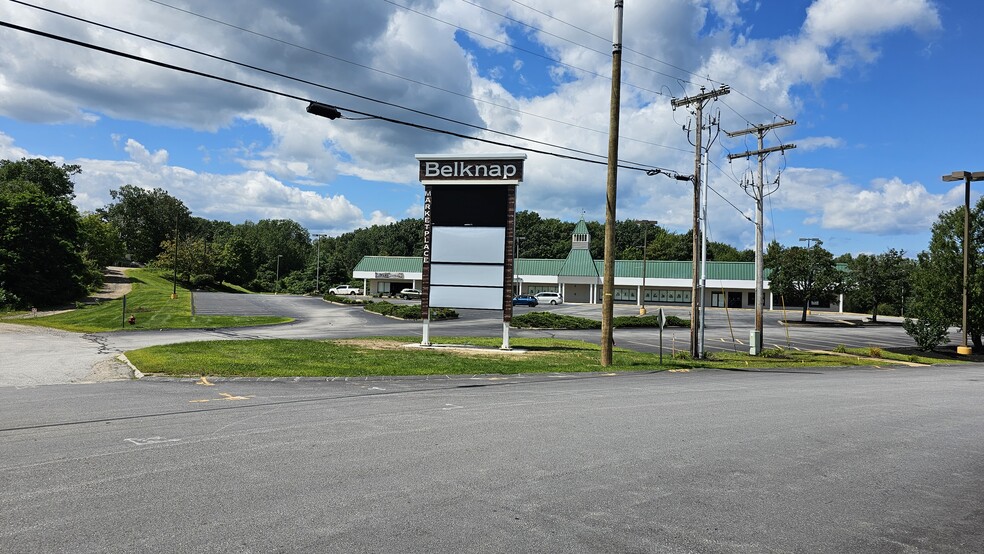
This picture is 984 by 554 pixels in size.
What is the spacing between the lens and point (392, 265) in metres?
81.3

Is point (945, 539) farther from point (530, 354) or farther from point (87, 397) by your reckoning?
point (530, 354)

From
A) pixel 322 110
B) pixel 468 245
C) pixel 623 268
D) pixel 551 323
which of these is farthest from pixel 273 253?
pixel 322 110

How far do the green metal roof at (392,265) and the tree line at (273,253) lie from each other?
56.4ft

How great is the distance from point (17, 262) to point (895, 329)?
69.0 metres

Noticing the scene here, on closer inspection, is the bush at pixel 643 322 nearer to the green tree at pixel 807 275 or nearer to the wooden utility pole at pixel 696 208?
the wooden utility pole at pixel 696 208

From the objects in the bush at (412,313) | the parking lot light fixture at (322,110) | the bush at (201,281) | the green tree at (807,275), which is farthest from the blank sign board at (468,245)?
the bush at (201,281)

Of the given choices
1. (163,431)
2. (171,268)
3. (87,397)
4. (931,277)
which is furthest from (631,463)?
(171,268)

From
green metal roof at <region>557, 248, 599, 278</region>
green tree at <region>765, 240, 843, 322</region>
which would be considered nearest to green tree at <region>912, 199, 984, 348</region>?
green tree at <region>765, 240, 843, 322</region>

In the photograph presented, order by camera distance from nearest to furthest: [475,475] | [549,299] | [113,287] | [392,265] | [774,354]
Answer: [475,475] → [774,354] → [113,287] → [549,299] → [392,265]

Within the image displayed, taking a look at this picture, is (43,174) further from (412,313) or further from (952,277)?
(952,277)

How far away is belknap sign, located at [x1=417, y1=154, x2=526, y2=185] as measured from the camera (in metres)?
21.6

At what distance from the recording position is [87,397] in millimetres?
10805

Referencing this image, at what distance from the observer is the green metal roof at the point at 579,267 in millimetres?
73438

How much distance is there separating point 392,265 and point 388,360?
64549mm
